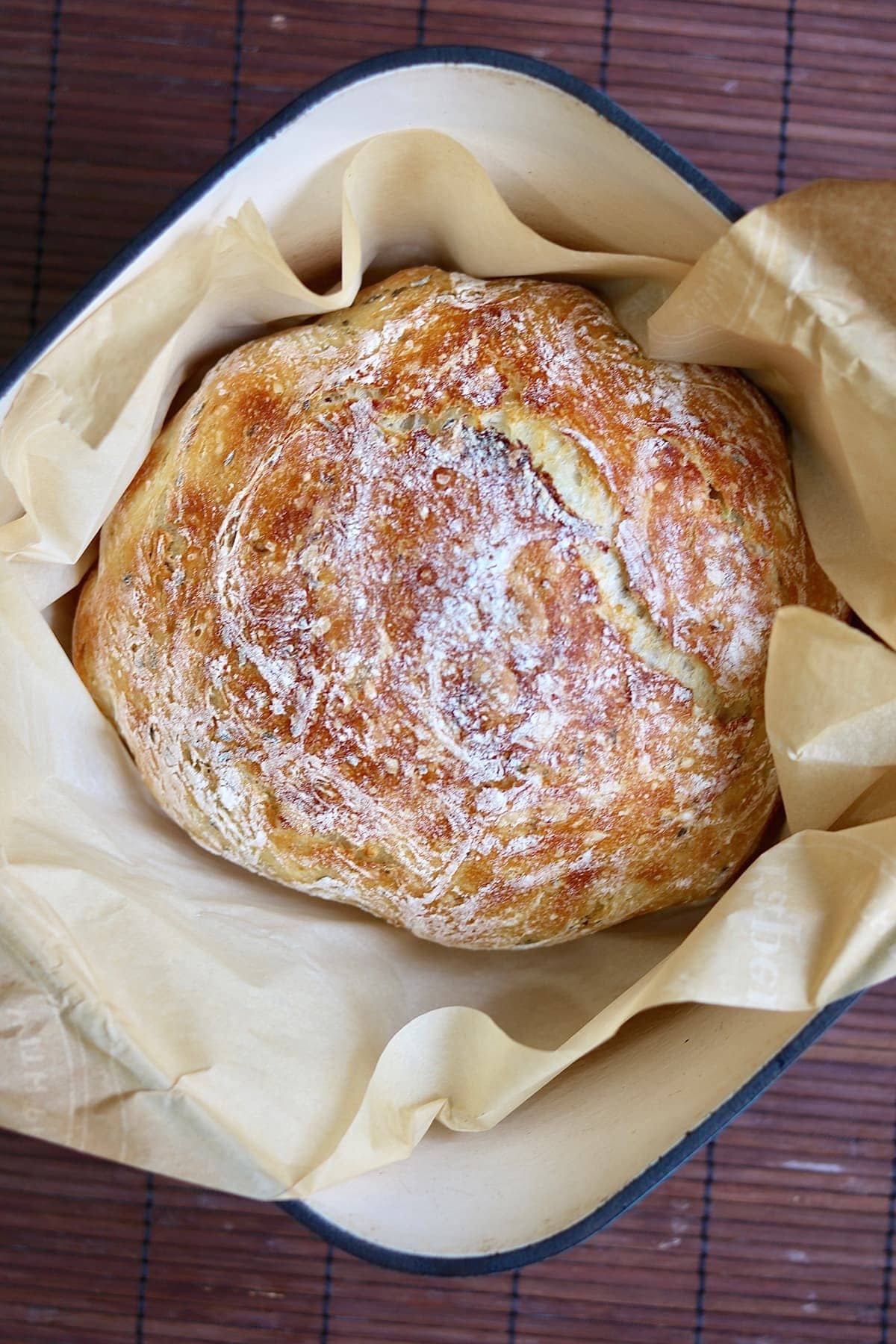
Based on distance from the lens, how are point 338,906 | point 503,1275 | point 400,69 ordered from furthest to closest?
1. point 503,1275
2. point 338,906
3. point 400,69

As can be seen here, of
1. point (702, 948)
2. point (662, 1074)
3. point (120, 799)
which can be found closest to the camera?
point (702, 948)

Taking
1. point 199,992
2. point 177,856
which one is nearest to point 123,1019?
point 199,992

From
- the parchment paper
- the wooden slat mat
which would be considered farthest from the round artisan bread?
the wooden slat mat

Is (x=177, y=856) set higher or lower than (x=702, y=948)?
lower

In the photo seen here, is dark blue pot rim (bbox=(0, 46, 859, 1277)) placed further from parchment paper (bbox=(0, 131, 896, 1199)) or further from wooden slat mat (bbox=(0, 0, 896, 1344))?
wooden slat mat (bbox=(0, 0, 896, 1344))

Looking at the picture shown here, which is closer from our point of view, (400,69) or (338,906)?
(400,69)

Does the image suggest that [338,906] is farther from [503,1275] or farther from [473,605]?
[503,1275]

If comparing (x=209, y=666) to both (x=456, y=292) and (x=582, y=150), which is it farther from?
(x=582, y=150)

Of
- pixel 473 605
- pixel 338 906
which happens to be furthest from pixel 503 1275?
pixel 473 605
